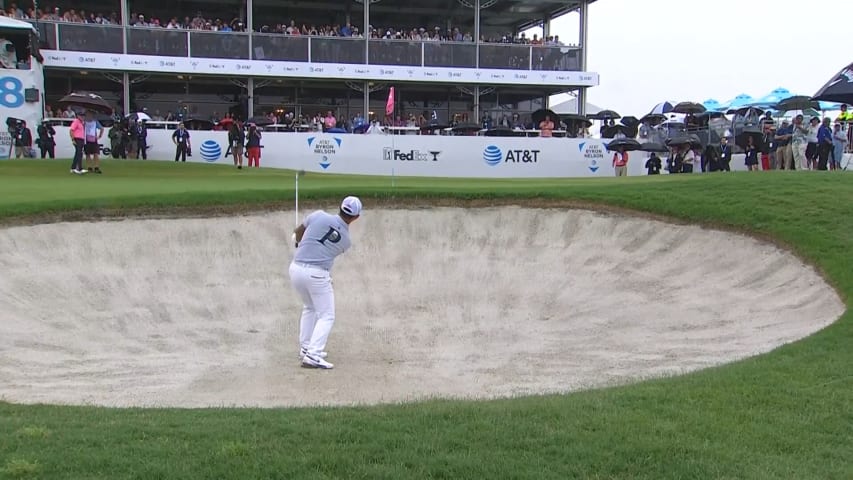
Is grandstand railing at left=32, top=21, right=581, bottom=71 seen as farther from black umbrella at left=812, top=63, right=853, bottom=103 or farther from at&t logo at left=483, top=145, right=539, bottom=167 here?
black umbrella at left=812, top=63, right=853, bottom=103

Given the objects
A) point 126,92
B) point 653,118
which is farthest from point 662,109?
point 126,92

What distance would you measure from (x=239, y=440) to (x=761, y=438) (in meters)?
3.56

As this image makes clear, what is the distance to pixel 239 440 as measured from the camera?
201 inches

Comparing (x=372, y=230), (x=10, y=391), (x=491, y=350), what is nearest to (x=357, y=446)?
(x=10, y=391)

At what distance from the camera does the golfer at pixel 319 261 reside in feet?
30.2

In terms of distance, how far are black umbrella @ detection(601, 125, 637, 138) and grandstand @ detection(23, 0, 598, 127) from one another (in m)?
5.01

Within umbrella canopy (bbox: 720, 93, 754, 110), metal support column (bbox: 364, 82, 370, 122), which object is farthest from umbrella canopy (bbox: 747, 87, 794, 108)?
metal support column (bbox: 364, 82, 370, 122)

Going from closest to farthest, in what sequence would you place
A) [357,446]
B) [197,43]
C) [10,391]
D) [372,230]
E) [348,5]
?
1. [357,446]
2. [10,391]
3. [372,230]
4. [197,43]
5. [348,5]

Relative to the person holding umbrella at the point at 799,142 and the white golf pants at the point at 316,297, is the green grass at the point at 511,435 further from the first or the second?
the person holding umbrella at the point at 799,142

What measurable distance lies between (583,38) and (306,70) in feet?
50.8

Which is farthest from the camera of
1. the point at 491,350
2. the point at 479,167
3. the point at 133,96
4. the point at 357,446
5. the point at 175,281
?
the point at 133,96

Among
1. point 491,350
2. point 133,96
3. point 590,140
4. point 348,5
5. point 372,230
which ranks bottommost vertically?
point 491,350

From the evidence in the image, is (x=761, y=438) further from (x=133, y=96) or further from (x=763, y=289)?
(x=133, y=96)

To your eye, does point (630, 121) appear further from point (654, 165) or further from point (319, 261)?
point (319, 261)
